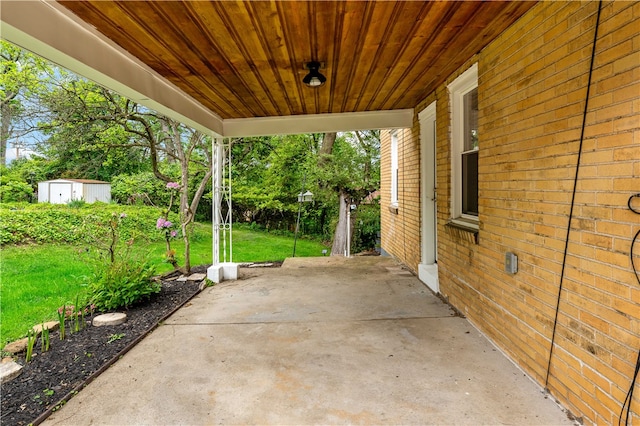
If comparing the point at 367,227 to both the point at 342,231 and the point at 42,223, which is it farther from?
the point at 42,223

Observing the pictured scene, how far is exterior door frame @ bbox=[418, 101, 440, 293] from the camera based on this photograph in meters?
5.34

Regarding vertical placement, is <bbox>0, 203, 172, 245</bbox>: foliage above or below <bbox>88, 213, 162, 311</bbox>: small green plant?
above

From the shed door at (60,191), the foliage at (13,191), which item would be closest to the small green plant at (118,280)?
the foliage at (13,191)

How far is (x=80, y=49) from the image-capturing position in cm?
258

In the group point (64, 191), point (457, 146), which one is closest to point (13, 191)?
point (64, 191)

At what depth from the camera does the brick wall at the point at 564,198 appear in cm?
175

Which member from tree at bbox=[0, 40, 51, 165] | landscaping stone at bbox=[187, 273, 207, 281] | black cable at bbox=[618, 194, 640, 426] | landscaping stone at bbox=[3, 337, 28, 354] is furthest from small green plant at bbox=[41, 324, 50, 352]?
tree at bbox=[0, 40, 51, 165]

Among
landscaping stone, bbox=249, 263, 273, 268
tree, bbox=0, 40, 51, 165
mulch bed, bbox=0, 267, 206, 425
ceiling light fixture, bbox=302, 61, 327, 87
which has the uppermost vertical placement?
tree, bbox=0, 40, 51, 165

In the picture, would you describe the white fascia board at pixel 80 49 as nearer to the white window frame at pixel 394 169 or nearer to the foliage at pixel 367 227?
the white window frame at pixel 394 169

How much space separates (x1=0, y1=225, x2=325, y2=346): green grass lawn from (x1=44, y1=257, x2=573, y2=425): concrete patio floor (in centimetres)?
183

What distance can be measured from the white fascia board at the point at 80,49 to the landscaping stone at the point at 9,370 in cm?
238

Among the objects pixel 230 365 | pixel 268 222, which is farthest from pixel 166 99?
pixel 268 222

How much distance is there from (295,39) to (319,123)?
3.08 metres

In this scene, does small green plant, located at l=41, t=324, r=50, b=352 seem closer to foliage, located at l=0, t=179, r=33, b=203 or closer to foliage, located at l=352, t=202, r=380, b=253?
foliage, located at l=352, t=202, r=380, b=253
